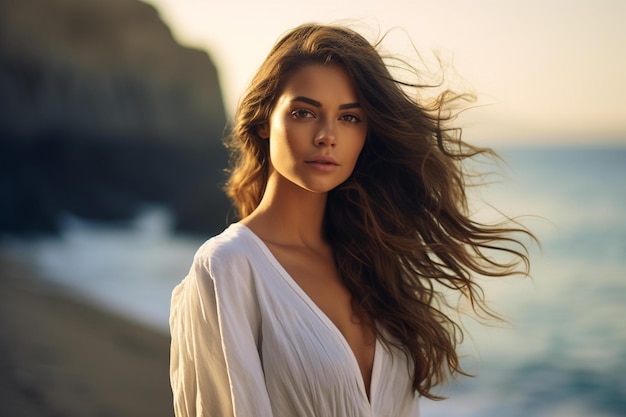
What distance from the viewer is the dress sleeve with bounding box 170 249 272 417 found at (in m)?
2.35

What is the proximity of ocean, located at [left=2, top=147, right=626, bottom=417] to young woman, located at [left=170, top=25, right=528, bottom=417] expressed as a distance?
2.02 m

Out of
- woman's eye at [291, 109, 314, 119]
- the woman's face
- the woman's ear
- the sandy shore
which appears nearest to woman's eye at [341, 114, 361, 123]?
the woman's face

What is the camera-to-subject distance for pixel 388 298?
284cm

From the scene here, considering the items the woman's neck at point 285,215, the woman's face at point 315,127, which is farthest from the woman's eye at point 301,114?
the woman's neck at point 285,215

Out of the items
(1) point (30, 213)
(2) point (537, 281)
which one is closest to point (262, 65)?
(2) point (537, 281)

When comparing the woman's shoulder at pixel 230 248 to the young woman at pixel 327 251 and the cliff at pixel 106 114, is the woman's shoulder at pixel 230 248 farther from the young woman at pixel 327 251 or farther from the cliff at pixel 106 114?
the cliff at pixel 106 114

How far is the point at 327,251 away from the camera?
112 inches

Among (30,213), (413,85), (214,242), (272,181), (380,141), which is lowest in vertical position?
(30,213)

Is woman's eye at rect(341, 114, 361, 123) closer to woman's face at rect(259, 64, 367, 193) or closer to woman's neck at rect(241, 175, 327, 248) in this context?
woman's face at rect(259, 64, 367, 193)

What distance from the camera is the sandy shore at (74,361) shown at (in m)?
6.08

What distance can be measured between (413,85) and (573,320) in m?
10.7

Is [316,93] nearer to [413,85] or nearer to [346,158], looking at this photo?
[346,158]

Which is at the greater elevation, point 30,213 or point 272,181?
point 272,181

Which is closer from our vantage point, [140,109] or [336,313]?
[336,313]
